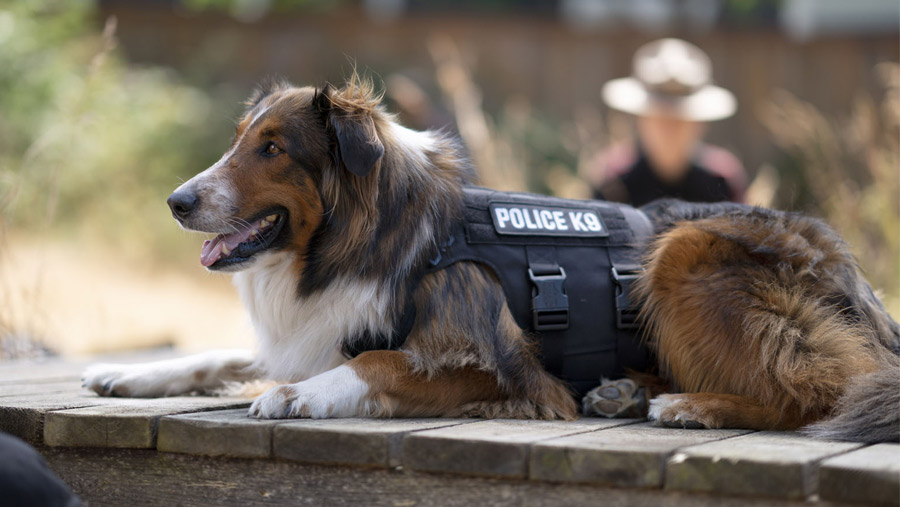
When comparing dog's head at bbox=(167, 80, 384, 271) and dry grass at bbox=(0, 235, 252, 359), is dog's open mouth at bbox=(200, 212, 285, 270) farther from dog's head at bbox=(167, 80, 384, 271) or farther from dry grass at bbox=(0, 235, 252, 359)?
dry grass at bbox=(0, 235, 252, 359)

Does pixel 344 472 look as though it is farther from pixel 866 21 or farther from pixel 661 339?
pixel 866 21

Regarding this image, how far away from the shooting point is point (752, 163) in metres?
11.3

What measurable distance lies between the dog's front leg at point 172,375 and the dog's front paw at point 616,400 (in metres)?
1.26

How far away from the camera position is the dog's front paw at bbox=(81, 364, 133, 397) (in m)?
3.41

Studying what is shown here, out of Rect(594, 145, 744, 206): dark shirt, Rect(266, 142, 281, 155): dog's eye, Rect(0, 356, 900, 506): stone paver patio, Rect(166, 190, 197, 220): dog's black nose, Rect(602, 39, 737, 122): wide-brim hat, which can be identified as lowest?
Rect(0, 356, 900, 506): stone paver patio

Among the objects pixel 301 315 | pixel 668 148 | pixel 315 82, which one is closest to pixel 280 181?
pixel 301 315

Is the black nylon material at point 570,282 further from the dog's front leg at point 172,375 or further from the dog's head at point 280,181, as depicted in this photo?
the dog's front leg at point 172,375

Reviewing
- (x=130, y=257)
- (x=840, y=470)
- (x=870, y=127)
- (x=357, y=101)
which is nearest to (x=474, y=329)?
(x=357, y=101)

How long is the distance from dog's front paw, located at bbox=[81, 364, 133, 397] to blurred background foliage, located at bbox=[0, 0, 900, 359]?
8.91ft

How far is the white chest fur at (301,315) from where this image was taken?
3.04m

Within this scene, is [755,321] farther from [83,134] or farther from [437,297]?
[83,134]

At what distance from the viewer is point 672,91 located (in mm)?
6434

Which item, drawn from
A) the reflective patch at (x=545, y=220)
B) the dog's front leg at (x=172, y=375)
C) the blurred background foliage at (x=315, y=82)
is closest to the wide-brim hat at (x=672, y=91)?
the blurred background foliage at (x=315, y=82)

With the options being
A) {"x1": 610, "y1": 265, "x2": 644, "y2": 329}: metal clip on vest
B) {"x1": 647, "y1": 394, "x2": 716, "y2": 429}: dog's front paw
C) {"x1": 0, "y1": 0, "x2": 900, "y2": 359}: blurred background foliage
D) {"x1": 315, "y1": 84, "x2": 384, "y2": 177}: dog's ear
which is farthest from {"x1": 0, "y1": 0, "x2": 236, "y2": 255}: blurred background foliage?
{"x1": 647, "y1": 394, "x2": 716, "y2": 429}: dog's front paw
